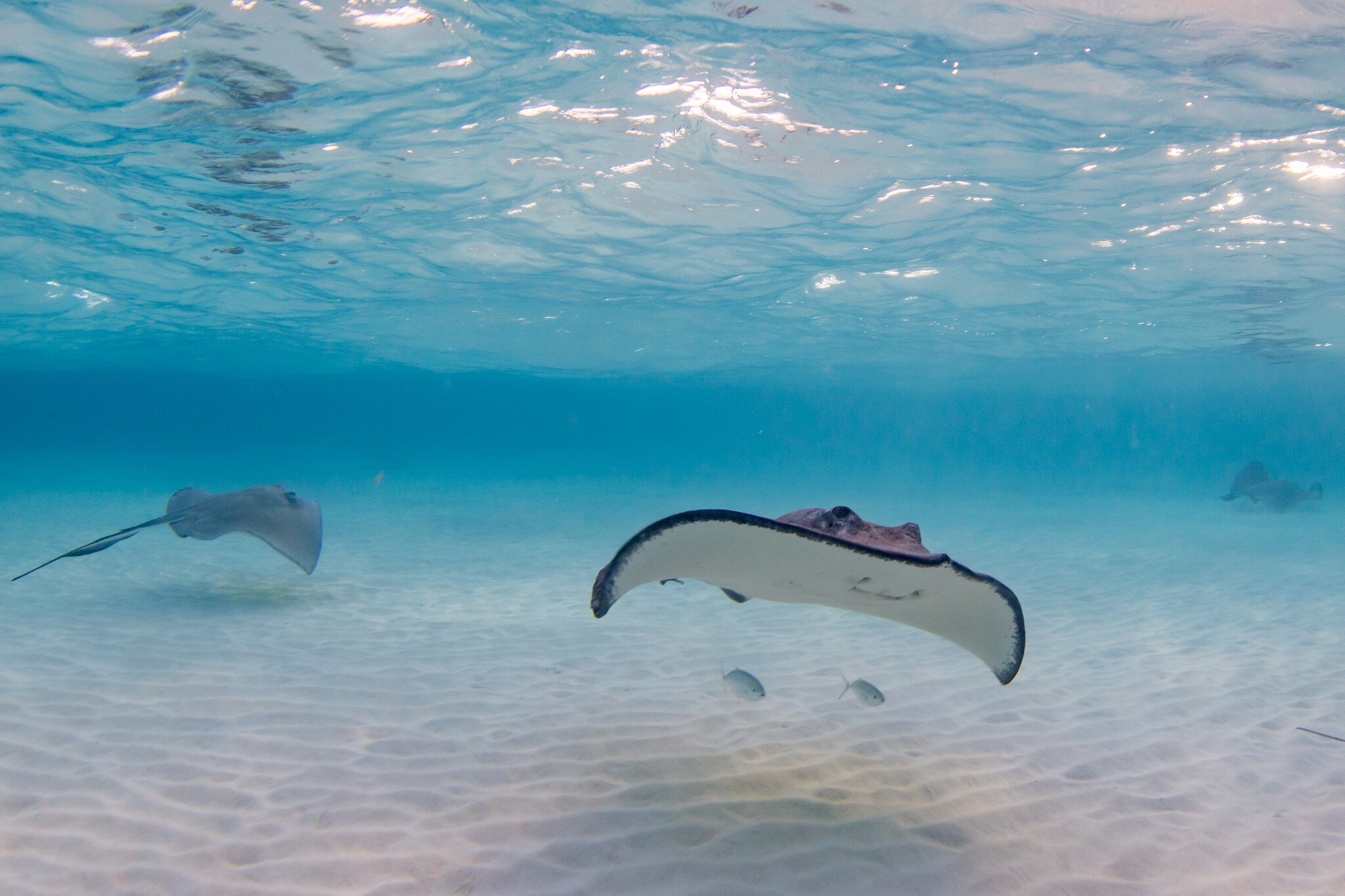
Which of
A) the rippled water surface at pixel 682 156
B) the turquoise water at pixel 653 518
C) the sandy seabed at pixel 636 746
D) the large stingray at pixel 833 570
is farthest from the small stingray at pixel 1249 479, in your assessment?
the large stingray at pixel 833 570

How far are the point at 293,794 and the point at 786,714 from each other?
386cm

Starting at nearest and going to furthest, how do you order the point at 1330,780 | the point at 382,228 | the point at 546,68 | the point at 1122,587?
the point at 1330,780 < the point at 546,68 < the point at 1122,587 < the point at 382,228

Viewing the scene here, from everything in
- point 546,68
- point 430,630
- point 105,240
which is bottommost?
point 430,630

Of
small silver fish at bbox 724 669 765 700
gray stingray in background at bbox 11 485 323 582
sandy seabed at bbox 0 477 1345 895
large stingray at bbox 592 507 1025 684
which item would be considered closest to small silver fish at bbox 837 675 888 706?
sandy seabed at bbox 0 477 1345 895

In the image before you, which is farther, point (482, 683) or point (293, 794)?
point (482, 683)

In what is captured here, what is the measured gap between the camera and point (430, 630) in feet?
29.1

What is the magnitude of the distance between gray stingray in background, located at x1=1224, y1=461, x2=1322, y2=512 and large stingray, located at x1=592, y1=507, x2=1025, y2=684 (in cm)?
2885

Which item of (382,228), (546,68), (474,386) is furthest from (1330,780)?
(474,386)

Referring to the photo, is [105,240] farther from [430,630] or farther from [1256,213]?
[1256,213]

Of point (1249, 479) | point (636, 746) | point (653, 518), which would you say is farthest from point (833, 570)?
point (1249, 479)

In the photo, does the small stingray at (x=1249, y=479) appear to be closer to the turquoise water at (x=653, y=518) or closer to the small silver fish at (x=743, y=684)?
the turquoise water at (x=653, y=518)

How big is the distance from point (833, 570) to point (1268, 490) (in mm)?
30981

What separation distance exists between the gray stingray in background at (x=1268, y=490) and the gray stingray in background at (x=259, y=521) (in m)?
30.2

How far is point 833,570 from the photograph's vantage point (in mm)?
3207
